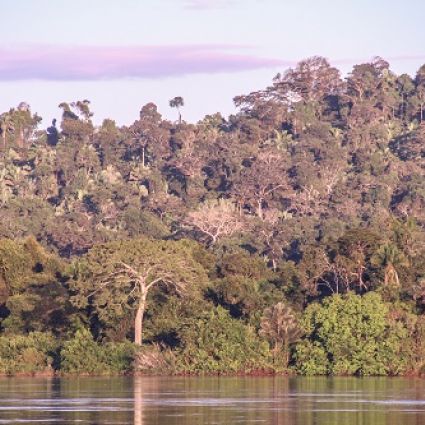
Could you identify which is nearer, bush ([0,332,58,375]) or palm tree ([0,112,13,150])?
bush ([0,332,58,375])

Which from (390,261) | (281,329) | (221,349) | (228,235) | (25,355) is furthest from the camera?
(228,235)

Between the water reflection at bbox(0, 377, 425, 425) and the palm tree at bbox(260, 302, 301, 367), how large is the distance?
478cm

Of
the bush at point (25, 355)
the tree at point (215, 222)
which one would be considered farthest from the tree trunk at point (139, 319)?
the tree at point (215, 222)

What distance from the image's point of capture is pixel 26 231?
125m

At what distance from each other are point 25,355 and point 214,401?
2595 cm

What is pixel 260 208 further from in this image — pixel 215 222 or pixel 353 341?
pixel 353 341

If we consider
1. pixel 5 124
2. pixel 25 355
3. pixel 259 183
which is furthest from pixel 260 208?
pixel 25 355

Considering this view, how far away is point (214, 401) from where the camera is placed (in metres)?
A: 52.2

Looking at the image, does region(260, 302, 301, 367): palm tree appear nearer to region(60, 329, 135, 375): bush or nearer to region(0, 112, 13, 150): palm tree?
region(60, 329, 135, 375): bush

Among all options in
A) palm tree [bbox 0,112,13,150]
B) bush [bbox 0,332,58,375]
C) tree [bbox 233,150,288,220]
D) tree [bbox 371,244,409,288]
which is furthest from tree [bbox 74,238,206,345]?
palm tree [bbox 0,112,13,150]

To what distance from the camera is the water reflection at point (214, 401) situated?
1767 inches

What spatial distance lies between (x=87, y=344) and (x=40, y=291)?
7195 mm

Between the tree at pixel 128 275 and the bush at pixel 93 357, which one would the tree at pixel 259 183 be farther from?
the bush at pixel 93 357

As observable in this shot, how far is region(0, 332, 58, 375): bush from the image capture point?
76562 millimetres
